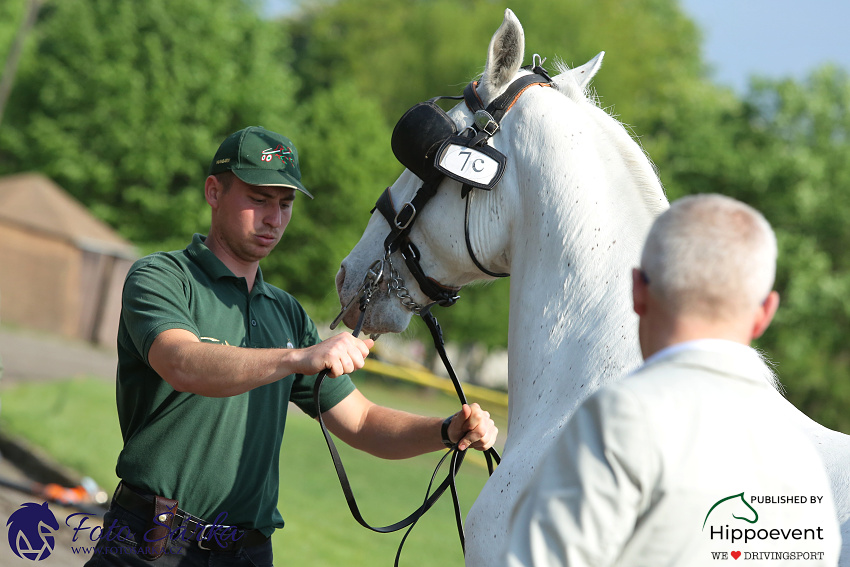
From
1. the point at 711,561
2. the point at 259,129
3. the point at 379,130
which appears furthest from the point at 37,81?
the point at 711,561

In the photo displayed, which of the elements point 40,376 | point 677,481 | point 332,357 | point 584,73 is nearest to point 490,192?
point 584,73

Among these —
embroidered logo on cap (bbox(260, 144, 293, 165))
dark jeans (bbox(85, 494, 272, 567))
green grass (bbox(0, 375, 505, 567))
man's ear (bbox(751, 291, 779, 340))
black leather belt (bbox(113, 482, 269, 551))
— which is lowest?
green grass (bbox(0, 375, 505, 567))

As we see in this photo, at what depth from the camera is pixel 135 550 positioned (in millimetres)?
2594

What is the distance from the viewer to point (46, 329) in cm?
2452

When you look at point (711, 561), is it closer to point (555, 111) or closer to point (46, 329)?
point (555, 111)

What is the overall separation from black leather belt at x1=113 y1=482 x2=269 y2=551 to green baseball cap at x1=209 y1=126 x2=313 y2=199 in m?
1.17

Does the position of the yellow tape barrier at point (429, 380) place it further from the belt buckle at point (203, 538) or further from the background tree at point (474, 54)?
the belt buckle at point (203, 538)

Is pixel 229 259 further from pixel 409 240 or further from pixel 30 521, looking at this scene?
pixel 30 521

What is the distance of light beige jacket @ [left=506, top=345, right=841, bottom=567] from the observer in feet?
4.17

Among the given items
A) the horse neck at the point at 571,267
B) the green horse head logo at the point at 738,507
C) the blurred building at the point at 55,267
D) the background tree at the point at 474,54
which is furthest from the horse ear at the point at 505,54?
the blurred building at the point at 55,267

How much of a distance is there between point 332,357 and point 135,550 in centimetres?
101

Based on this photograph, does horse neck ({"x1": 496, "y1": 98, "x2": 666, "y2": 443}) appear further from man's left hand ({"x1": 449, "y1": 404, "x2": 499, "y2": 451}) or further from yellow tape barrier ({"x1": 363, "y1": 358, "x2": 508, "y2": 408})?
yellow tape barrier ({"x1": 363, "y1": 358, "x2": 508, "y2": 408})

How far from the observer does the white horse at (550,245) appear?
218 cm

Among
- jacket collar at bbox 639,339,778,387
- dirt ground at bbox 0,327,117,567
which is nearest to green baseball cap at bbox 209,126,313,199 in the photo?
jacket collar at bbox 639,339,778,387
